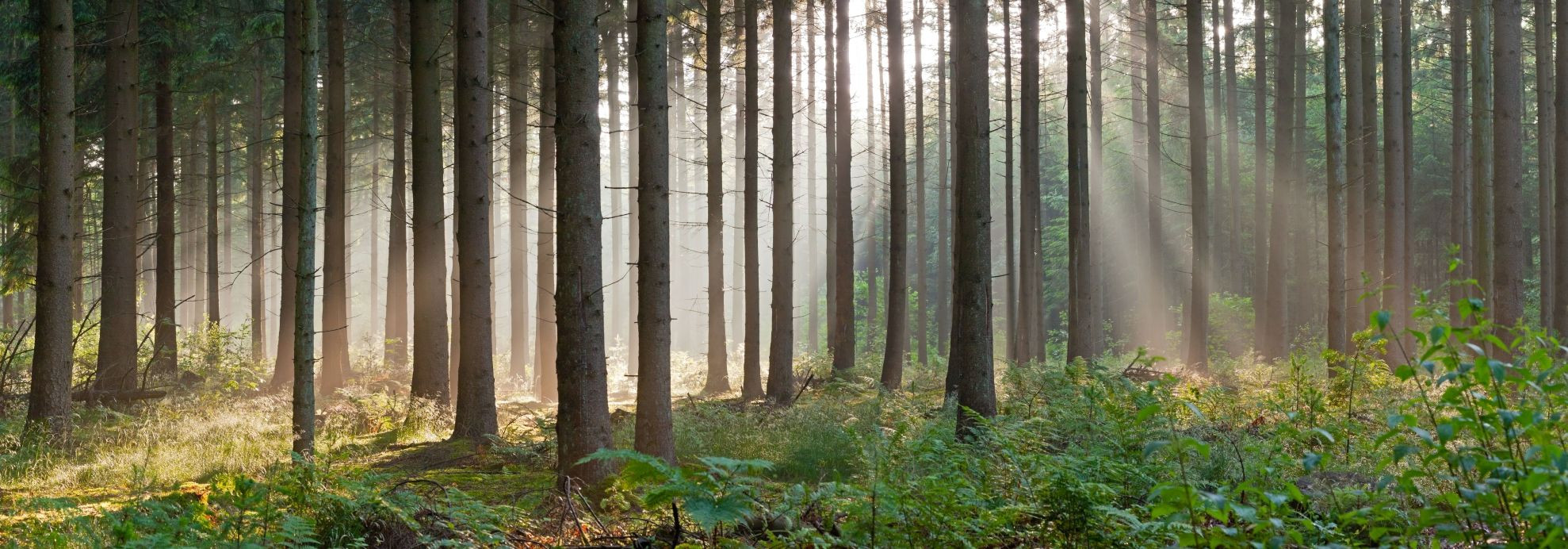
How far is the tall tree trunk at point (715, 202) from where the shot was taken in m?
16.8

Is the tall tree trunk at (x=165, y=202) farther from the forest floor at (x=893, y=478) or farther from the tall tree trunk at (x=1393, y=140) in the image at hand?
the tall tree trunk at (x=1393, y=140)

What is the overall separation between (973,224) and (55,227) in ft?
35.1

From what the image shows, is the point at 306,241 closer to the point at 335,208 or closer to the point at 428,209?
the point at 428,209

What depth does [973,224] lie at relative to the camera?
10.1 meters

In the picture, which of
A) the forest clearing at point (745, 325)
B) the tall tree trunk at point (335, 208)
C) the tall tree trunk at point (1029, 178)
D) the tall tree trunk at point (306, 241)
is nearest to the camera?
the forest clearing at point (745, 325)

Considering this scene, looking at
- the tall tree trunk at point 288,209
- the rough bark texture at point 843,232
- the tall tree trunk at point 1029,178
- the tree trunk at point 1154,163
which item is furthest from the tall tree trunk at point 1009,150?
the tall tree trunk at point 288,209

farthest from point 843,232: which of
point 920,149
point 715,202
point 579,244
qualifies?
point 579,244

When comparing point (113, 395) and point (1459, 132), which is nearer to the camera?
point (113, 395)

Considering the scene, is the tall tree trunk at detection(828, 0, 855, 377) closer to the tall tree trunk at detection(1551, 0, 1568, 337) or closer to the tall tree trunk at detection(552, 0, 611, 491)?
the tall tree trunk at detection(552, 0, 611, 491)

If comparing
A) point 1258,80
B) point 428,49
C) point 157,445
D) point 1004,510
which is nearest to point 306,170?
point 428,49

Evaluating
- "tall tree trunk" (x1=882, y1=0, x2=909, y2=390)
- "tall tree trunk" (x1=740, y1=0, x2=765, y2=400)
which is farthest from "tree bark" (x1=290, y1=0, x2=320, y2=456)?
"tall tree trunk" (x1=882, y1=0, x2=909, y2=390)

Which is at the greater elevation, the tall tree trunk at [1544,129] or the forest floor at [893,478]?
the tall tree trunk at [1544,129]

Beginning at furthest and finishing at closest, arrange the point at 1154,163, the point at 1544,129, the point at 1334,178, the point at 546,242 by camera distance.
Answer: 1. the point at 1154,163
2. the point at 1544,129
3. the point at 546,242
4. the point at 1334,178

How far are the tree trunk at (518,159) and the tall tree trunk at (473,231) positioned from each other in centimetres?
400
